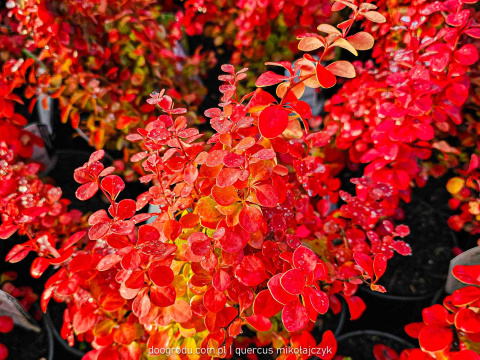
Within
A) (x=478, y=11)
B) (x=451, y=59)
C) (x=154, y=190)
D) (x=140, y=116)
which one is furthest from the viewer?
(x=140, y=116)

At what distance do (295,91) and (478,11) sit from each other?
0.86 meters

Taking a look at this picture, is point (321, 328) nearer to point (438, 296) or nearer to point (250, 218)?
point (438, 296)

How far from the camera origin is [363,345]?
1.15m

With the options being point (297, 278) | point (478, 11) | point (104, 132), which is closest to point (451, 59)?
point (478, 11)

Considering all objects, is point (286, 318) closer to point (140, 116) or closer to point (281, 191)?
point (281, 191)

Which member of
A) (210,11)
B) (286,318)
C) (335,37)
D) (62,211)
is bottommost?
(62,211)

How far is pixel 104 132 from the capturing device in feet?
4.64

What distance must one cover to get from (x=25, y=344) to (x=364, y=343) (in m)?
1.24

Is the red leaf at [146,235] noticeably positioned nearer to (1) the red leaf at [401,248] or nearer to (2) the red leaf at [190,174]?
(2) the red leaf at [190,174]

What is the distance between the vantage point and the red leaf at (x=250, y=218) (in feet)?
1.82

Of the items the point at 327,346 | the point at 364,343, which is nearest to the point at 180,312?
the point at 327,346

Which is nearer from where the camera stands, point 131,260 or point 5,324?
point 131,260

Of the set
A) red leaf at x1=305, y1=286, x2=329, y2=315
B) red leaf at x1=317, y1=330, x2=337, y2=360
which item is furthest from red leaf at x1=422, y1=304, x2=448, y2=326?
red leaf at x1=305, y1=286, x2=329, y2=315

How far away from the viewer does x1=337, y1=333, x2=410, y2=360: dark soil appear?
3.71ft
